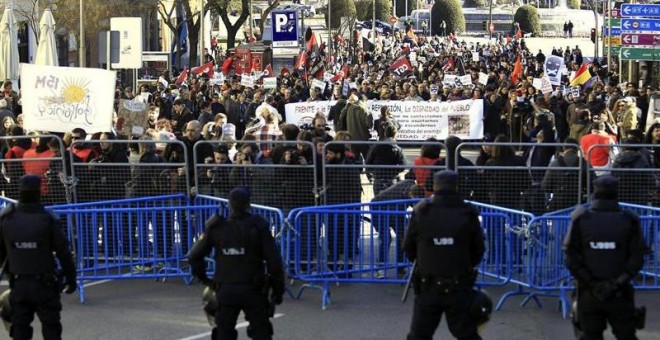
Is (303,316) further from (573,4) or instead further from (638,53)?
(573,4)

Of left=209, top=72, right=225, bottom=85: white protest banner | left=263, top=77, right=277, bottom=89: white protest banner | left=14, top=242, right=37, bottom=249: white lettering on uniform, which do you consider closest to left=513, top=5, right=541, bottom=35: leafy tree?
left=209, top=72, right=225, bottom=85: white protest banner

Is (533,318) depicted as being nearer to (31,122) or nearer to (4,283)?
(4,283)

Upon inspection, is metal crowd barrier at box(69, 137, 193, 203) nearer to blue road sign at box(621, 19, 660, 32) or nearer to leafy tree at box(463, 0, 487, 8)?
blue road sign at box(621, 19, 660, 32)

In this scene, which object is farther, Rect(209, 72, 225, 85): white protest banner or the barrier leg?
Rect(209, 72, 225, 85): white protest banner

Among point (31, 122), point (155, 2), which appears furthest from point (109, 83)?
point (155, 2)

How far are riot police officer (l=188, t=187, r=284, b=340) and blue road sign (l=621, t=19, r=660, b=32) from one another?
2726 centimetres

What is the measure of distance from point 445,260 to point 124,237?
4537mm

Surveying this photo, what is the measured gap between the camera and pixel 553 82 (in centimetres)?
3309

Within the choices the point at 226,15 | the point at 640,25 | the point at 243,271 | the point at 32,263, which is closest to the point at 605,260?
the point at 243,271

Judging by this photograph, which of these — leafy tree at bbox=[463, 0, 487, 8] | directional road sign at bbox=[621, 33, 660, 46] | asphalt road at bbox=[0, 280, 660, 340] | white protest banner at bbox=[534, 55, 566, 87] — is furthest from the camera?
leafy tree at bbox=[463, 0, 487, 8]

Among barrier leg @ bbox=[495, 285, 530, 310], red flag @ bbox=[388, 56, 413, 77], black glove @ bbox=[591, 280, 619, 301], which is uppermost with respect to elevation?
red flag @ bbox=[388, 56, 413, 77]

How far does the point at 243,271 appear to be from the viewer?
9359 millimetres

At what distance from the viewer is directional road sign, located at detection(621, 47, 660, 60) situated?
113 feet

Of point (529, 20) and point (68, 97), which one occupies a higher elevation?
point (529, 20)
